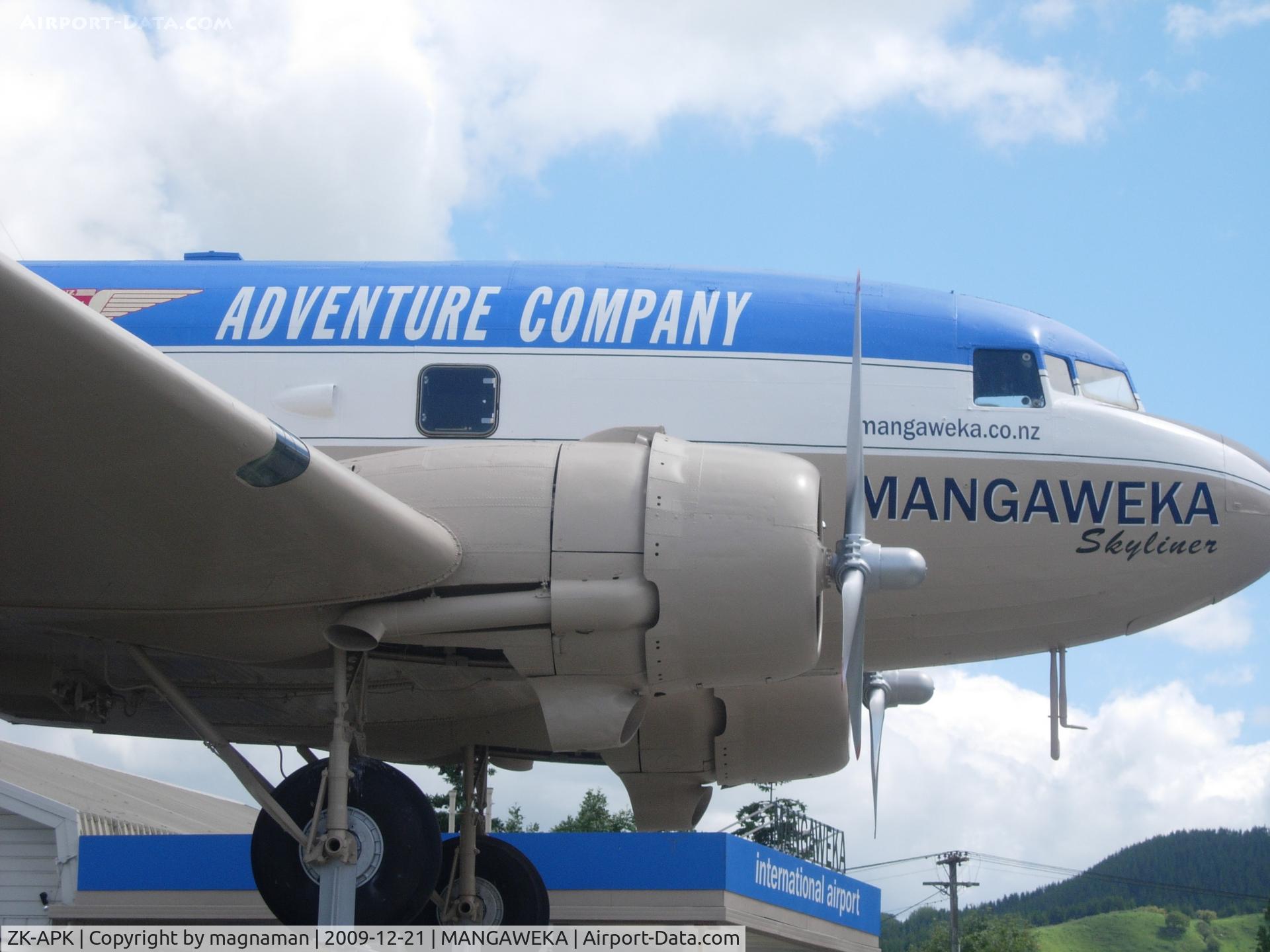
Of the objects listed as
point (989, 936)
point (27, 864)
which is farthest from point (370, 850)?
point (989, 936)

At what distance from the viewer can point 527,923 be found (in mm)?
9344

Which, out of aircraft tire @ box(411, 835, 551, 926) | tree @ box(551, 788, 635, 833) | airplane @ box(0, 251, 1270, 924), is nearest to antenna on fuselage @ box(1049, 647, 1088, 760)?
airplane @ box(0, 251, 1270, 924)

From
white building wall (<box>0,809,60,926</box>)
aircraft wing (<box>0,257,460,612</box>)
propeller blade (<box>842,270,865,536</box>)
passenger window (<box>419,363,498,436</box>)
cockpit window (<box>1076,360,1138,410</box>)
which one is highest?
cockpit window (<box>1076,360,1138,410</box>)

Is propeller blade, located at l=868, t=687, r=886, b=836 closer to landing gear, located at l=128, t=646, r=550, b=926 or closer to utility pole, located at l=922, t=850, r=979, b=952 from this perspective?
landing gear, located at l=128, t=646, r=550, b=926

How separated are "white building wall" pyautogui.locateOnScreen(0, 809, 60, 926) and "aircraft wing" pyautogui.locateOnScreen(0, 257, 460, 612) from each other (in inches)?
287

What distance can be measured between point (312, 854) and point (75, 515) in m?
2.00

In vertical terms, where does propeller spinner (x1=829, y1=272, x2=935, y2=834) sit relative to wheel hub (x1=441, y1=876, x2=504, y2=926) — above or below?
above

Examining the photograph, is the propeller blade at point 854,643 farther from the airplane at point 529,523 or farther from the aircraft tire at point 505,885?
the aircraft tire at point 505,885

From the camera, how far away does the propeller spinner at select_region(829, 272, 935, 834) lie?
717 cm

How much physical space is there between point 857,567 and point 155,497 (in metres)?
3.37

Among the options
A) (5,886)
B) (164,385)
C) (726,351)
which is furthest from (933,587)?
(5,886)

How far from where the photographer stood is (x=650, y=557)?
688cm

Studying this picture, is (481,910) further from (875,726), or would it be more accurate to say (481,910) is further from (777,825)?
(777,825)

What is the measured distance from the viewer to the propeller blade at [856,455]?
293 inches
